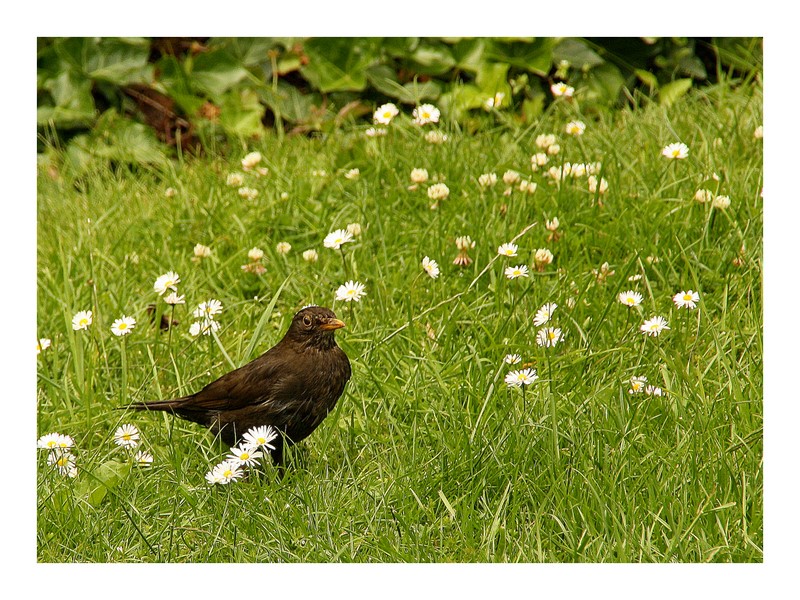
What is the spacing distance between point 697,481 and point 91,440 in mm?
1929

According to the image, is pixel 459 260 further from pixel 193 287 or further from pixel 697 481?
pixel 697 481

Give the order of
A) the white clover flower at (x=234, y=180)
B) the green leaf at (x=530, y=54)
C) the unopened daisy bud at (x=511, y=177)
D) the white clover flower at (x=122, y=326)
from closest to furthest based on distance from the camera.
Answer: the white clover flower at (x=122, y=326) < the unopened daisy bud at (x=511, y=177) < the white clover flower at (x=234, y=180) < the green leaf at (x=530, y=54)

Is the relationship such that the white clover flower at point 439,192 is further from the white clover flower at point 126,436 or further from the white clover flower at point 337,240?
the white clover flower at point 126,436

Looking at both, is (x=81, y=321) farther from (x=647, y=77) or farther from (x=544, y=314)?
(x=647, y=77)

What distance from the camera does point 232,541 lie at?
275 centimetres

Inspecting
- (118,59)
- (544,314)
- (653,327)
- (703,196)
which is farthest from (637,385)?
(118,59)

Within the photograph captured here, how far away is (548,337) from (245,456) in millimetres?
1110

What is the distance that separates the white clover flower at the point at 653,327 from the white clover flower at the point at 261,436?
1.31 m

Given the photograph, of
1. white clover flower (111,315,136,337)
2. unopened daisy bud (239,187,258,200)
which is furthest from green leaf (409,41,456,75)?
white clover flower (111,315,136,337)

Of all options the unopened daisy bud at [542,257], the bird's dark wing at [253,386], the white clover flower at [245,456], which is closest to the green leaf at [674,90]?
the unopened daisy bud at [542,257]

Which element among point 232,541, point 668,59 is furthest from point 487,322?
point 668,59

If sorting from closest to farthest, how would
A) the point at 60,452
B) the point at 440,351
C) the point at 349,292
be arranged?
the point at 60,452, the point at 440,351, the point at 349,292

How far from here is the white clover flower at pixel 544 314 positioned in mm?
3473

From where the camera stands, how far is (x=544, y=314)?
11.5 ft
